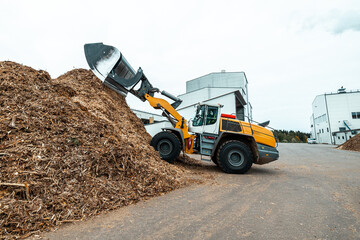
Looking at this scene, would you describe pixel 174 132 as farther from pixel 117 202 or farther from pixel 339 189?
pixel 339 189

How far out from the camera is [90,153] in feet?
12.3

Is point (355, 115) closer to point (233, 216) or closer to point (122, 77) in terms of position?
point (122, 77)

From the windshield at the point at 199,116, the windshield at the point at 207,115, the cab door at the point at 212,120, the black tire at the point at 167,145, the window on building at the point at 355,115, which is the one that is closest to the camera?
the black tire at the point at 167,145

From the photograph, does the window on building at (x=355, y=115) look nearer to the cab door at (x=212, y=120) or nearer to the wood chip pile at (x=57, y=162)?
the cab door at (x=212, y=120)

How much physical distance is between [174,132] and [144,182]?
3.08 meters

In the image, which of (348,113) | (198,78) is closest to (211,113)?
(198,78)

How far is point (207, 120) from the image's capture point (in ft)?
22.9

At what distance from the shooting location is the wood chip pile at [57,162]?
8.79 feet

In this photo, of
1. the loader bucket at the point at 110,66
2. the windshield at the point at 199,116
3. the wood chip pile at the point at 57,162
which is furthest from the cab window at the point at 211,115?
the loader bucket at the point at 110,66

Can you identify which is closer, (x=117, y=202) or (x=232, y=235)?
(x=232, y=235)

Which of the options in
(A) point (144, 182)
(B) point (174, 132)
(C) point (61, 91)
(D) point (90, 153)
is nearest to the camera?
(D) point (90, 153)

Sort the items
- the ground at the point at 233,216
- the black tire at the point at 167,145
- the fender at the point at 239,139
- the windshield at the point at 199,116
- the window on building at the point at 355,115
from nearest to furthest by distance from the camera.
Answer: the ground at the point at 233,216, the black tire at the point at 167,145, the fender at the point at 239,139, the windshield at the point at 199,116, the window on building at the point at 355,115

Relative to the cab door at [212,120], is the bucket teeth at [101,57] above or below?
above

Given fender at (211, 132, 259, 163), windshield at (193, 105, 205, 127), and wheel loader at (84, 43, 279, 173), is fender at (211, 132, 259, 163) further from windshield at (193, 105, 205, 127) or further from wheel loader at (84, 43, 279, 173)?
windshield at (193, 105, 205, 127)
